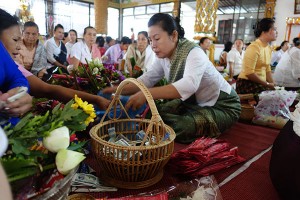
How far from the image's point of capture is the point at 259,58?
2.64m

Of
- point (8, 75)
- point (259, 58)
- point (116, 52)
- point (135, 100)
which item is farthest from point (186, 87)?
point (116, 52)

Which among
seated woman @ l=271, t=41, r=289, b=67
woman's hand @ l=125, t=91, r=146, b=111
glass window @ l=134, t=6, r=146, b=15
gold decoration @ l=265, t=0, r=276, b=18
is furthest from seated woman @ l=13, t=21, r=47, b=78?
glass window @ l=134, t=6, r=146, b=15

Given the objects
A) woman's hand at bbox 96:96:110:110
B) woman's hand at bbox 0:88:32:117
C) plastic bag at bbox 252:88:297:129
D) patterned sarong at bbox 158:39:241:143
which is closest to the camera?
woman's hand at bbox 0:88:32:117

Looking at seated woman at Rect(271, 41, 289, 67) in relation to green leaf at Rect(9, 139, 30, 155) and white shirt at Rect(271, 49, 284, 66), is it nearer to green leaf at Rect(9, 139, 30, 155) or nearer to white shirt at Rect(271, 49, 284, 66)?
white shirt at Rect(271, 49, 284, 66)

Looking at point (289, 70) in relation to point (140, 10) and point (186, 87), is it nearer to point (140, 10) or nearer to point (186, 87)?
point (186, 87)

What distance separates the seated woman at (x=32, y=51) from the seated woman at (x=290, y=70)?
11.0ft

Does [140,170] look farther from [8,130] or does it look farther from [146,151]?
[8,130]

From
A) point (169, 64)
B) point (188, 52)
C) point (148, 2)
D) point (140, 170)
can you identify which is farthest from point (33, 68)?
point (148, 2)

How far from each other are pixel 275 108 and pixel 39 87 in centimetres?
197

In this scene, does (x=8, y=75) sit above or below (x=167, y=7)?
below

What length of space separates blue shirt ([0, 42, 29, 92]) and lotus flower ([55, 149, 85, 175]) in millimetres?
718

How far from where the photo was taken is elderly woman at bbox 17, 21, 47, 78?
2917 mm

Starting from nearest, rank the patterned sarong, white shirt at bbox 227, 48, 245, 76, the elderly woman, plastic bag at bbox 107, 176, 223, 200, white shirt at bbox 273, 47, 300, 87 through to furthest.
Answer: plastic bag at bbox 107, 176, 223, 200
the patterned sarong
the elderly woman
white shirt at bbox 273, 47, 300, 87
white shirt at bbox 227, 48, 245, 76

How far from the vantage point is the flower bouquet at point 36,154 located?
48 centimetres
